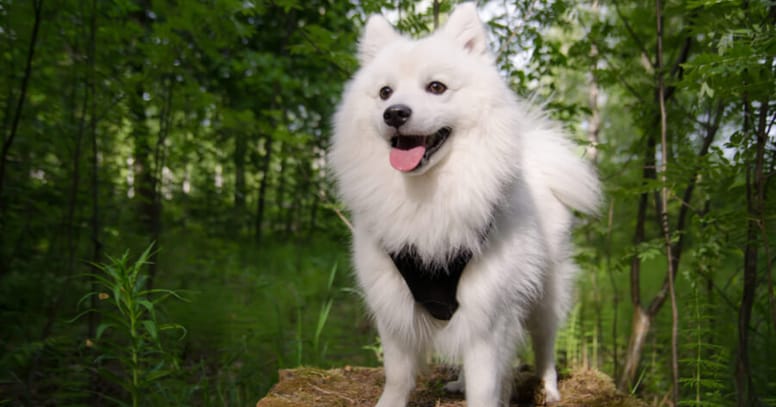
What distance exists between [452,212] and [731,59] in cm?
123

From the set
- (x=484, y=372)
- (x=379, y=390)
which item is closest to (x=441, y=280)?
(x=484, y=372)

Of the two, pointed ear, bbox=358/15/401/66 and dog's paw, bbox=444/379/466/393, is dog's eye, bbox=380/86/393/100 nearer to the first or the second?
pointed ear, bbox=358/15/401/66

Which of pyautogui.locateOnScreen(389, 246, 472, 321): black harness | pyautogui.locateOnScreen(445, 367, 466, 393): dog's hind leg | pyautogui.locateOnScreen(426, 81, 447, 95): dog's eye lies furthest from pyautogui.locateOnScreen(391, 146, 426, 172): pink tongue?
pyautogui.locateOnScreen(445, 367, 466, 393): dog's hind leg

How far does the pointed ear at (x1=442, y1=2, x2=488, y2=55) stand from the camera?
2.50 meters

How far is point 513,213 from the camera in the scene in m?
2.46

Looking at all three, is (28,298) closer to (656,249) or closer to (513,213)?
(513,213)

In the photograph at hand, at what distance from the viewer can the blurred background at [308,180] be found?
99.1 inches

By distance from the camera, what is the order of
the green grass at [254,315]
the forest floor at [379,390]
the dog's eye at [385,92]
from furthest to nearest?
1. the green grass at [254,315]
2. the forest floor at [379,390]
3. the dog's eye at [385,92]

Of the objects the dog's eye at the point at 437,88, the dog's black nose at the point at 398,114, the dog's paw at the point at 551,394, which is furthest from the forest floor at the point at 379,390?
the dog's eye at the point at 437,88

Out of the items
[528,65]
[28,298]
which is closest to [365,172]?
[528,65]

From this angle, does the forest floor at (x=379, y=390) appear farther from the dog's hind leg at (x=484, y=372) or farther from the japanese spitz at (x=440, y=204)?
the dog's hind leg at (x=484, y=372)

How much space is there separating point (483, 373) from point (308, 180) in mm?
2415

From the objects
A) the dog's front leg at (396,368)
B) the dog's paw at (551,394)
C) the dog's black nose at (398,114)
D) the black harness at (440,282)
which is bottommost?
the dog's paw at (551,394)

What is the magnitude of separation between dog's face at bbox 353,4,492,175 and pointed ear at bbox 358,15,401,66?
0.03 meters
